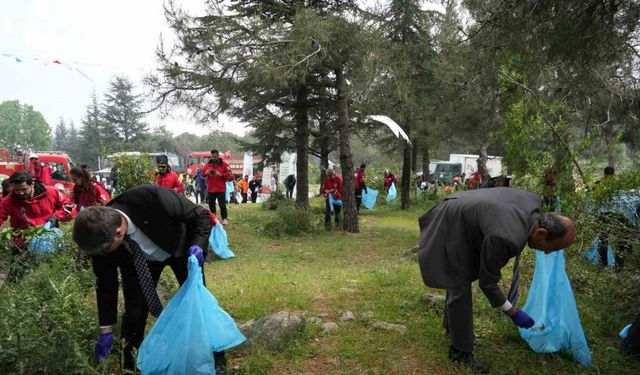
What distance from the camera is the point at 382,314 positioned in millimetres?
3951

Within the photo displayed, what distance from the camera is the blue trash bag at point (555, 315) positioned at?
9.66ft

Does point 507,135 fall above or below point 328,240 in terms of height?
above

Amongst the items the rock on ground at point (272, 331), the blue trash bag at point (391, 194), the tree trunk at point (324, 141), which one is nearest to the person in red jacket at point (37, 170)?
the tree trunk at point (324, 141)

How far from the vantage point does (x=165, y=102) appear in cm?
884

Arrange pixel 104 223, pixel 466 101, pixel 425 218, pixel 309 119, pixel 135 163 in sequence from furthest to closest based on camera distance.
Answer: pixel 309 119
pixel 466 101
pixel 135 163
pixel 425 218
pixel 104 223

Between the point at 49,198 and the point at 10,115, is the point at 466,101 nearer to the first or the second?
the point at 49,198

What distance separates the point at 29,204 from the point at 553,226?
183 inches

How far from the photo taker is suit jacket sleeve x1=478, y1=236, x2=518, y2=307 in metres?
2.39

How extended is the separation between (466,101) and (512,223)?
924 cm

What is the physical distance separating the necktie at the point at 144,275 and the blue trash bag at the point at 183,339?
146 mm

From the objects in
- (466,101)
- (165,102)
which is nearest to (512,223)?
(165,102)

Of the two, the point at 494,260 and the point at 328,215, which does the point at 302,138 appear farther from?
the point at 494,260

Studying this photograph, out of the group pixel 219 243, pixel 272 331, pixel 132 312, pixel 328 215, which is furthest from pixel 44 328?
pixel 328 215

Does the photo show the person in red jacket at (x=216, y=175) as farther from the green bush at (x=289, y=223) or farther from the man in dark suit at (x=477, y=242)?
the man in dark suit at (x=477, y=242)
